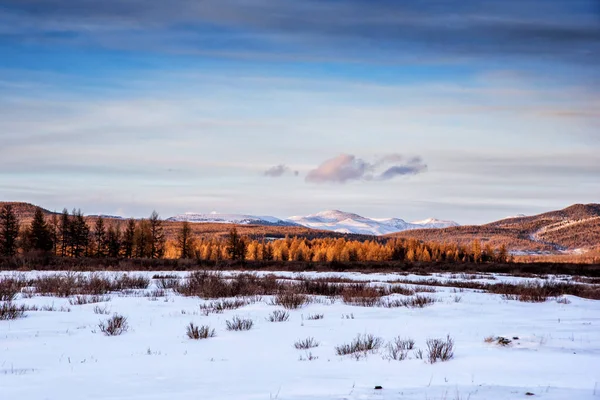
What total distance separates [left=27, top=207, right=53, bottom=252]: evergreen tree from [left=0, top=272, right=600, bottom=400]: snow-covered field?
56465 mm

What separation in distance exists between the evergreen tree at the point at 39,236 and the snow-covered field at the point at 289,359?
185ft

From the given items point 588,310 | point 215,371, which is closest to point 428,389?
point 215,371

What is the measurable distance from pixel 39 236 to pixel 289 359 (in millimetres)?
63040

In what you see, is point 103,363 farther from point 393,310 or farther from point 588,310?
point 588,310

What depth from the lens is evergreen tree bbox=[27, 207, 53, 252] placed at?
2339 inches

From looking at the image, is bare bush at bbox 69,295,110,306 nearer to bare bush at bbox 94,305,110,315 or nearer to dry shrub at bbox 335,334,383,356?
bare bush at bbox 94,305,110,315

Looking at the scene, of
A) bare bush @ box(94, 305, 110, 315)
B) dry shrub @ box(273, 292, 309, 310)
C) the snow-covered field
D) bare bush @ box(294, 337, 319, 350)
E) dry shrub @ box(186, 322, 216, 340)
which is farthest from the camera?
dry shrub @ box(273, 292, 309, 310)

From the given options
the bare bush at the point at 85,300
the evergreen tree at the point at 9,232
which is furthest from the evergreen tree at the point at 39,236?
the bare bush at the point at 85,300

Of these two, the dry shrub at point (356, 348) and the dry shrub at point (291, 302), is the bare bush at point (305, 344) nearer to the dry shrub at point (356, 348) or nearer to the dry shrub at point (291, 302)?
the dry shrub at point (356, 348)

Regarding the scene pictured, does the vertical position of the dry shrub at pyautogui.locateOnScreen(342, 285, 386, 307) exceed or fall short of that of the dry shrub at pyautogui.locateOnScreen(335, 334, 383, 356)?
it falls short

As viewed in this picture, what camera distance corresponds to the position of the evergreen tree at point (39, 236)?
59.4 m

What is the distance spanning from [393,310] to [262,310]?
2.90m

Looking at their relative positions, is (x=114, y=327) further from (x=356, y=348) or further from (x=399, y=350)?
(x=399, y=350)

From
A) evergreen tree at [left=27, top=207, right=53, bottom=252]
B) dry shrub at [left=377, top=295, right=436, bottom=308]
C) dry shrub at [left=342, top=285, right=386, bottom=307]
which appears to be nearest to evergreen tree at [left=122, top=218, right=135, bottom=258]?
evergreen tree at [left=27, top=207, right=53, bottom=252]
